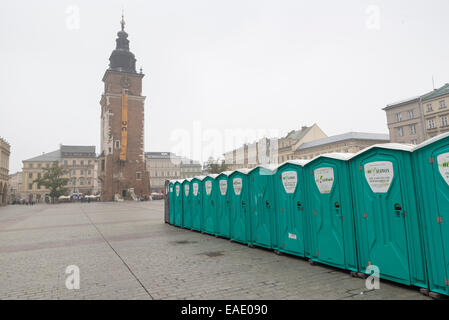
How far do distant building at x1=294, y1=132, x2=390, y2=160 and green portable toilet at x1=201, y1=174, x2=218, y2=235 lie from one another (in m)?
44.7

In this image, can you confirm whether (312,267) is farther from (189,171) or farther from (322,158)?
(189,171)

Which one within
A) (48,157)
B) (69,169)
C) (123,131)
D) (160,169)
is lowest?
(69,169)

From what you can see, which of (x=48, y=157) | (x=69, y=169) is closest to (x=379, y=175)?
(x=69, y=169)

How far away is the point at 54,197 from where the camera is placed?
2336 inches

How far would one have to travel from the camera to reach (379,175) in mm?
4980

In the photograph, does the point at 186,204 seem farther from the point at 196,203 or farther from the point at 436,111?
the point at 436,111

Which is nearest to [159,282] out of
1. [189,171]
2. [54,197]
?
[54,197]

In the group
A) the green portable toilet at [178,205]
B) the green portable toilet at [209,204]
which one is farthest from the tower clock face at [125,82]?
the green portable toilet at [209,204]

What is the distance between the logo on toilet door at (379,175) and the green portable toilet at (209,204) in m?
5.67

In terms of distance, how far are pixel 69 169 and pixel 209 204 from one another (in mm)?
80764

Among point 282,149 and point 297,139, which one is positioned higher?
point 297,139

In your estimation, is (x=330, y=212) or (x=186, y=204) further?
(x=186, y=204)
